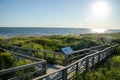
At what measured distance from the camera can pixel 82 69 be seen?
9.02m

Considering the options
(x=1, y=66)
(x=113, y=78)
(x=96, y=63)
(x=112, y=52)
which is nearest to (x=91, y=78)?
(x=113, y=78)

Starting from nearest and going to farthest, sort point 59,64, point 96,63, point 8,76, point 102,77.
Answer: point 8,76
point 102,77
point 59,64
point 96,63

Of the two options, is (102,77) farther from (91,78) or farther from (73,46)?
(73,46)

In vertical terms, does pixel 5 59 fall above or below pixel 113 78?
above

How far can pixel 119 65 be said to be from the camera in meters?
10.8

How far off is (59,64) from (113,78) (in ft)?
11.8

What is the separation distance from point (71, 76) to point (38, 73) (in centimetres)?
161

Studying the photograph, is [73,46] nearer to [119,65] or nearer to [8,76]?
[119,65]

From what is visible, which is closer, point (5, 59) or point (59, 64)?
point (5, 59)

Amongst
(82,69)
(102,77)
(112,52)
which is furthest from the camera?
(112,52)

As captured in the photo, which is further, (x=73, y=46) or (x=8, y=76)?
(x=73, y=46)

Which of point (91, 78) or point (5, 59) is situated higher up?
point (5, 59)

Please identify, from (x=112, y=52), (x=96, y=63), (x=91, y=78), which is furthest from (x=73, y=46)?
(x=91, y=78)

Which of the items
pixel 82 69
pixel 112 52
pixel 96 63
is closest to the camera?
pixel 82 69
